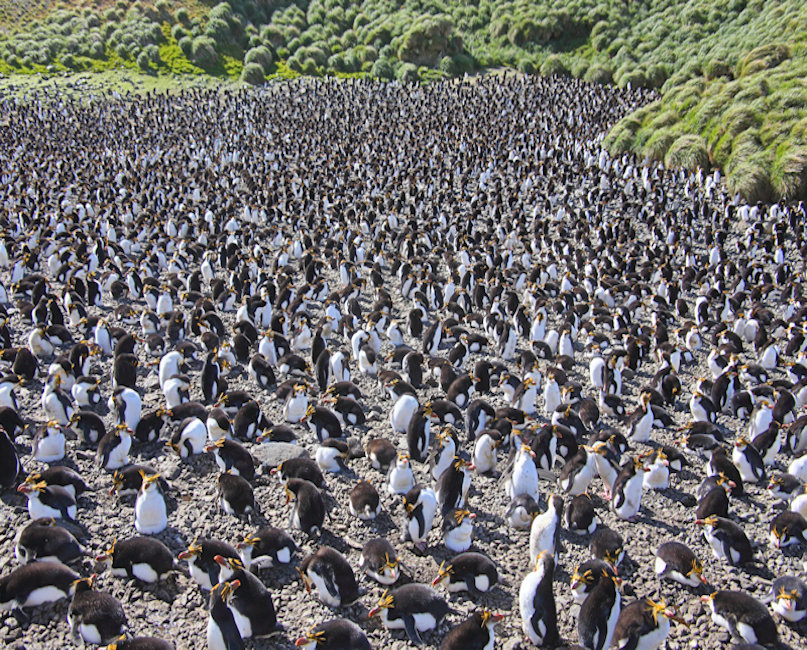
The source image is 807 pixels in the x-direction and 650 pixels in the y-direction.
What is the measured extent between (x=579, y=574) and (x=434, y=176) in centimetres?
2327

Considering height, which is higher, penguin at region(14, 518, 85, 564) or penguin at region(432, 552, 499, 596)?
penguin at region(432, 552, 499, 596)

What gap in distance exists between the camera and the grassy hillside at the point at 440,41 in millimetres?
34625

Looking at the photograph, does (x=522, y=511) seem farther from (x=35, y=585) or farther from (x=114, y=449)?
(x=114, y=449)

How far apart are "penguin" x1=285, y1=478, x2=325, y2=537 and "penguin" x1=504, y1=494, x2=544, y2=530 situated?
7.76 ft

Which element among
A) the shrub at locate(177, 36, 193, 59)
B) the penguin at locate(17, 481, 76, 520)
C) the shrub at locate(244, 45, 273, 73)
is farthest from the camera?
the shrub at locate(177, 36, 193, 59)

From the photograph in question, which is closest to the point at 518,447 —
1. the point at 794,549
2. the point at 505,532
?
the point at 505,532

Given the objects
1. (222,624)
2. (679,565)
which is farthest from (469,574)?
(222,624)

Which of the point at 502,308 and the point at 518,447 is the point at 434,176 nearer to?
the point at 502,308

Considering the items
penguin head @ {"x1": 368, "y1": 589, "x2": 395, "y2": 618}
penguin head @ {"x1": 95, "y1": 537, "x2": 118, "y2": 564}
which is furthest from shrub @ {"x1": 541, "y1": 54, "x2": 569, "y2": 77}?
penguin head @ {"x1": 95, "y1": 537, "x2": 118, "y2": 564}

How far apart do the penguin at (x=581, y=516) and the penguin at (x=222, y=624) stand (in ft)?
13.5

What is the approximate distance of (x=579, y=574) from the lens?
6.67 metres

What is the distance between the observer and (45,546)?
6969mm

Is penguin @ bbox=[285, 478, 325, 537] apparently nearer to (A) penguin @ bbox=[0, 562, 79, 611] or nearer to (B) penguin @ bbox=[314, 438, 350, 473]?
(B) penguin @ bbox=[314, 438, 350, 473]

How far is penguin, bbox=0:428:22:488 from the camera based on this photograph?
26.8 feet
